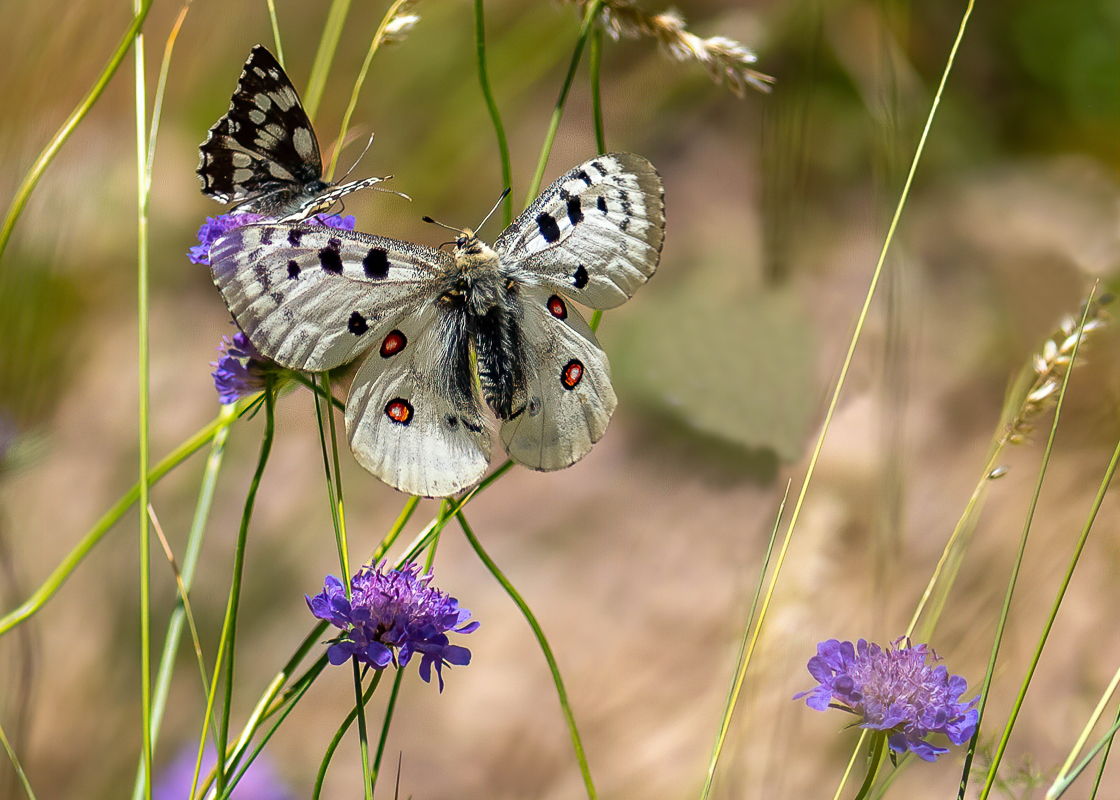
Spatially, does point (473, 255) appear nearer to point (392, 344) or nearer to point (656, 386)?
point (392, 344)

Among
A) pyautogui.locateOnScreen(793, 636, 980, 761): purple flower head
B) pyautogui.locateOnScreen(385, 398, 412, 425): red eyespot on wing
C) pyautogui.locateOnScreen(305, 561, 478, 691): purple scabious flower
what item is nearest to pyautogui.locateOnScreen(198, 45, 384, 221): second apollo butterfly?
pyautogui.locateOnScreen(385, 398, 412, 425): red eyespot on wing

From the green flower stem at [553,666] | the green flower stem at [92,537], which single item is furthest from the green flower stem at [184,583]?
the green flower stem at [553,666]

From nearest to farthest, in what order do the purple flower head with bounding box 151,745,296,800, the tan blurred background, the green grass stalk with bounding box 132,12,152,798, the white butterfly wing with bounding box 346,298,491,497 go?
the green grass stalk with bounding box 132,12,152,798
the white butterfly wing with bounding box 346,298,491,497
the purple flower head with bounding box 151,745,296,800
the tan blurred background

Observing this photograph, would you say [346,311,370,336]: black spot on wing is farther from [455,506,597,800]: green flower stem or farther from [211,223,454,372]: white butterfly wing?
[455,506,597,800]: green flower stem

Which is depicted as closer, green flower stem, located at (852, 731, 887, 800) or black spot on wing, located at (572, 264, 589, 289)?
green flower stem, located at (852, 731, 887, 800)

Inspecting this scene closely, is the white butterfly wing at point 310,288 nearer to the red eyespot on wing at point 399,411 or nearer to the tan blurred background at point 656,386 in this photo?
the red eyespot on wing at point 399,411

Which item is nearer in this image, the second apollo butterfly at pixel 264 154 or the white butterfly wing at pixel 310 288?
the white butterfly wing at pixel 310 288

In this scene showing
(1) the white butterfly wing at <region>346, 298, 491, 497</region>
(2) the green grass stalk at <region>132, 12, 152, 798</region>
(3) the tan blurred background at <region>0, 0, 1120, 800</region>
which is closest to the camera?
(2) the green grass stalk at <region>132, 12, 152, 798</region>
